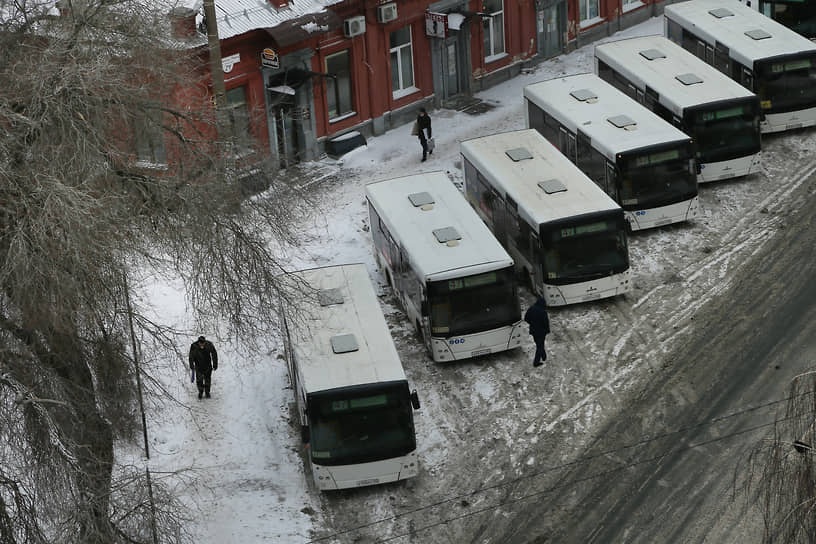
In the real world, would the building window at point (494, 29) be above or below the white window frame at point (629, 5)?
above

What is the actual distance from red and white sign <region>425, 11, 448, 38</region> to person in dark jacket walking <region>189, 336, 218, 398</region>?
1646 centimetres

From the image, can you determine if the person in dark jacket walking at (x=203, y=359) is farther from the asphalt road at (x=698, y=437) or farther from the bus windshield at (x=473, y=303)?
the asphalt road at (x=698, y=437)

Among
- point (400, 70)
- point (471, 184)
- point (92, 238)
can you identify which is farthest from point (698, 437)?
point (400, 70)

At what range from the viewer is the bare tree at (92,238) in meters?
15.8

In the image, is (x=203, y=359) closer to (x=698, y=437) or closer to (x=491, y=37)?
(x=698, y=437)

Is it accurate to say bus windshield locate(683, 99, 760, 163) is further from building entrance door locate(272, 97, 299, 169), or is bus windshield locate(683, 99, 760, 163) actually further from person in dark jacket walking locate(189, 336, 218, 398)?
person in dark jacket walking locate(189, 336, 218, 398)

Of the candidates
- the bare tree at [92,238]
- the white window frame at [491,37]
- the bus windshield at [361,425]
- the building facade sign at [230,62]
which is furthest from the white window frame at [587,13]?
the bus windshield at [361,425]

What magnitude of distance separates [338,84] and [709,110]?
34.6 feet

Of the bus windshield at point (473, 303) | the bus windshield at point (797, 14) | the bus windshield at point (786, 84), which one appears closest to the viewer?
the bus windshield at point (473, 303)

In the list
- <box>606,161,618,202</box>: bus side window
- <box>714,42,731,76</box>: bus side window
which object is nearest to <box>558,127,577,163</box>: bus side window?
<box>606,161,618,202</box>: bus side window

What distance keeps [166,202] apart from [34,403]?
443cm

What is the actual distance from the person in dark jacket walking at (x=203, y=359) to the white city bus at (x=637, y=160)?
10.5 meters

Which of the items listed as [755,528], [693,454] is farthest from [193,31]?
[755,528]

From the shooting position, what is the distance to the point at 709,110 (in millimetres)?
31875
